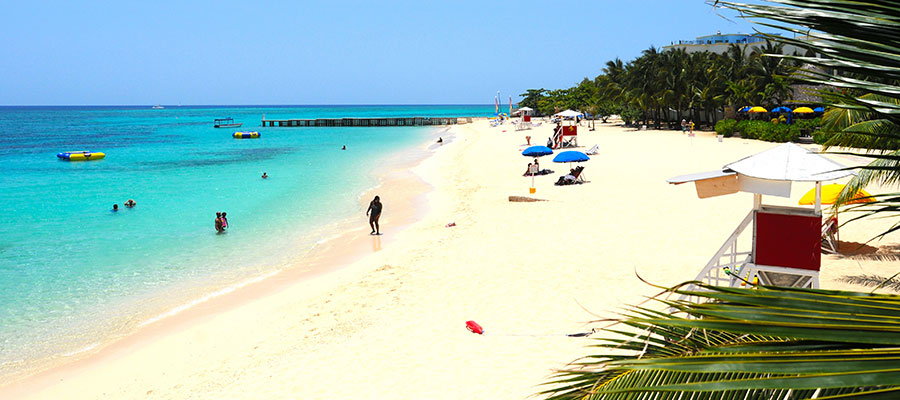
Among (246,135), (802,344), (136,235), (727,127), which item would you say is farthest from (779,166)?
(246,135)

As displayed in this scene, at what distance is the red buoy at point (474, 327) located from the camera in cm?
949

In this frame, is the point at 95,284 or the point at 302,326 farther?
the point at 95,284

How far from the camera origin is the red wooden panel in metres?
7.50

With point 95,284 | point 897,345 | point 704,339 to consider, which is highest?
point 897,345

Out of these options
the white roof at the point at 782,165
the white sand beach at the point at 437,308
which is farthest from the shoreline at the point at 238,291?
the white roof at the point at 782,165

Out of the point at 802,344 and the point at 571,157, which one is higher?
the point at 802,344

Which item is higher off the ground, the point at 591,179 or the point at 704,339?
the point at 704,339

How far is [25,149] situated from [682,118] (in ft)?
221

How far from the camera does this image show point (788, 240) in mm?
7621

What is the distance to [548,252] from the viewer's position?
13703 millimetres

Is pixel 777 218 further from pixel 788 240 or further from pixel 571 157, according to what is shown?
pixel 571 157

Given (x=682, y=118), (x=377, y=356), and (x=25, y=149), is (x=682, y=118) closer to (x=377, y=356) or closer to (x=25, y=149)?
(x=377, y=356)

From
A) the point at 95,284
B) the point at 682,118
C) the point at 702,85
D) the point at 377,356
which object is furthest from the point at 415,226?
the point at 682,118

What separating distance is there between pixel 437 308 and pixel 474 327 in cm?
141
